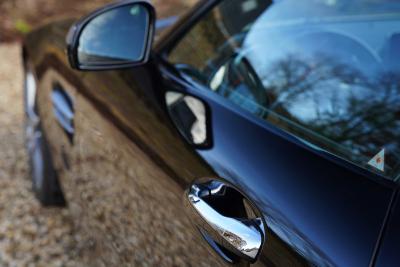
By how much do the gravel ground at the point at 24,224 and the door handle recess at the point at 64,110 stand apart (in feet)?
2.53

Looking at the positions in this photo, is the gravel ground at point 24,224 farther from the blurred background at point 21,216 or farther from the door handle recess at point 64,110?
the door handle recess at point 64,110

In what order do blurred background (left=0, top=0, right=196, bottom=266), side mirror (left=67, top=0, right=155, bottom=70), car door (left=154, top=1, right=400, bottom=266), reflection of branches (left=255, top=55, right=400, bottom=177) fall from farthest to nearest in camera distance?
1. blurred background (left=0, top=0, right=196, bottom=266)
2. side mirror (left=67, top=0, right=155, bottom=70)
3. reflection of branches (left=255, top=55, right=400, bottom=177)
4. car door (left=154, top=1, right=400, bottom=266)

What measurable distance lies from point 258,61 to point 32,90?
1.87m

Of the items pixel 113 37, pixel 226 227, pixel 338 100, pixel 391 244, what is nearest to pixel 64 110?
pixel 113 37

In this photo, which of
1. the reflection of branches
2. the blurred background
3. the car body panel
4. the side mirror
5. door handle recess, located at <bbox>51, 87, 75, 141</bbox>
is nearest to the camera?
the car body panel

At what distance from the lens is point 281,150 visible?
4.29 ft

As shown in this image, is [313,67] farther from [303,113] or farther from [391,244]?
[391,244]

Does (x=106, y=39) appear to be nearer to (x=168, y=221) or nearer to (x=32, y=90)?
(x=168, y=221)

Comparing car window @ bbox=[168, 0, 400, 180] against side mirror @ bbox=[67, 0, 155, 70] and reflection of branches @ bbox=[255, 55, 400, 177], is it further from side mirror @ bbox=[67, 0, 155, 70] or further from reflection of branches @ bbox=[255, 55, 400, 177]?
side mirror @ bbox=[67, 0, 155, 70]

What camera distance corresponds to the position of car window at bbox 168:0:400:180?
1.50 meters

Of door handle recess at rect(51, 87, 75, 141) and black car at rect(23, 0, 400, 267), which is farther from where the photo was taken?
door handle recess at rect(51, 87, 75, 141)

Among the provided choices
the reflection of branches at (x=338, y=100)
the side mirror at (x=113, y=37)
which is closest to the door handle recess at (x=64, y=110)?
the side mirror at (x=113, y=37)

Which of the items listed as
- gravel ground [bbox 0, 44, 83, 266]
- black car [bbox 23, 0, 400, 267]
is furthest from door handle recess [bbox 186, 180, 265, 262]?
gravel ground [bbox 0, 44, 83, 266]

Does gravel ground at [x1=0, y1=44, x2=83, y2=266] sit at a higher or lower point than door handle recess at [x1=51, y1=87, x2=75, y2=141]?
lower
